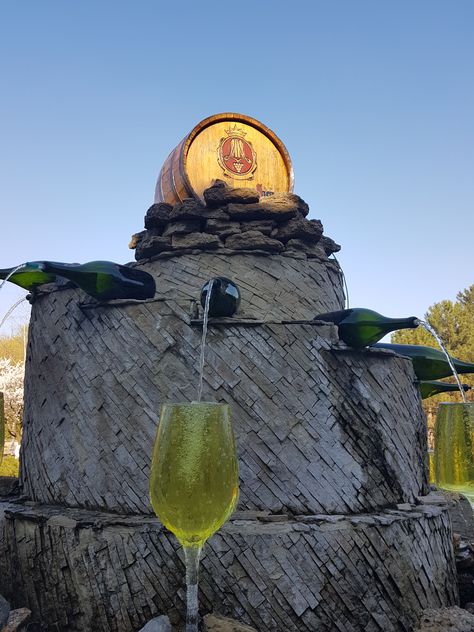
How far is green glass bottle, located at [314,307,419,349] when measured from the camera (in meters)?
3.50

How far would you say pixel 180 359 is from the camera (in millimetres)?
3535

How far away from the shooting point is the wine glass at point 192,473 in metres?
1.67

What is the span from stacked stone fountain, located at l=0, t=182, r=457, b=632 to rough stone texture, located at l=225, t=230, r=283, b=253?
105 mm

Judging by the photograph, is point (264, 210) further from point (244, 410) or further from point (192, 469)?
point (192, 469)

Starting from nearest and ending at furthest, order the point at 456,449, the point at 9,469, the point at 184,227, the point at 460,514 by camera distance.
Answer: the point at 456,449 → the point at 184,227 → the point at 460,514 → the point at 9,469

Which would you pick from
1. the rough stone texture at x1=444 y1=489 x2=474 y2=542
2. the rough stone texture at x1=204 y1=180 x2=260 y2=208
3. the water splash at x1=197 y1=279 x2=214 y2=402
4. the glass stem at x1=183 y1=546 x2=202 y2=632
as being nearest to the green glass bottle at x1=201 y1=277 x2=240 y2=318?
the water splash at x1=197 y1=279 x2=214 y2=402

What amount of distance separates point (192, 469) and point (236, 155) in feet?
12.3

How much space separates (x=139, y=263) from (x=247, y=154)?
1.41 metres

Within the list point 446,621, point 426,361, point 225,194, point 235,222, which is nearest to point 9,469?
point 235,222

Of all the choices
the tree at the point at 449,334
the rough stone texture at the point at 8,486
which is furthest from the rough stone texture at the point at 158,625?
the tree at the point at 449,334

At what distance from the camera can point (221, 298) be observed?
11.6 feet

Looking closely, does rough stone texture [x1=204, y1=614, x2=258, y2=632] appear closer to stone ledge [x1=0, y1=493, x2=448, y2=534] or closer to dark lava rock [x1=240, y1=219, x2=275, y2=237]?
stone ledge [x1=0, y1=493, x2=448, y2=534]

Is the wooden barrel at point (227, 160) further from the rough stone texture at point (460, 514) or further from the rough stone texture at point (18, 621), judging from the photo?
the rough stone texture at point (460, 514)

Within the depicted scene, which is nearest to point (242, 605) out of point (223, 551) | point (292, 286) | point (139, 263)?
point (223, 551)
